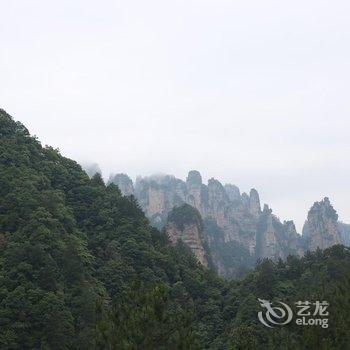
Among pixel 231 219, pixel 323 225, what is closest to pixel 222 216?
pixel 231 219

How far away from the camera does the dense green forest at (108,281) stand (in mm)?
19562

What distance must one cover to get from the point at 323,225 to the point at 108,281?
110237 mm

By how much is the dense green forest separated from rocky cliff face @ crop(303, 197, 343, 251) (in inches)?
3308

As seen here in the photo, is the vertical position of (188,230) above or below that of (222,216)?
below

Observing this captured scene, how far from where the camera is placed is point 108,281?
48031 millimetres

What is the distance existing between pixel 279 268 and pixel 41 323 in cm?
3557

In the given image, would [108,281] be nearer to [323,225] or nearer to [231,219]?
[323,225]

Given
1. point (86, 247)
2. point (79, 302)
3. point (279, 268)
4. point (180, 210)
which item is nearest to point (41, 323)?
point (79, 302)

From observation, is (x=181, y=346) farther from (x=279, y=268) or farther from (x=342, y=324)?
(x=279, y=268)

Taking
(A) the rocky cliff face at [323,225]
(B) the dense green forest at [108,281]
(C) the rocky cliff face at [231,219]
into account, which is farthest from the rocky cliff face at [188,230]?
(A) the rocky cliff face at [323,225]

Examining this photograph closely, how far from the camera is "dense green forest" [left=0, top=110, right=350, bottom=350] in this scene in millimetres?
19562

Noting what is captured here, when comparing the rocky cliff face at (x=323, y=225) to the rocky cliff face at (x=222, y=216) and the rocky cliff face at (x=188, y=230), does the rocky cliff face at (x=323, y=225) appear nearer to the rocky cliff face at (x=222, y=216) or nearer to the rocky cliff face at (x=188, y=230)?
the rocky cliff face at (x=222, y=216)

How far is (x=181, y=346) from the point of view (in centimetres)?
1811

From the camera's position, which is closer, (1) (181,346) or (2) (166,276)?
(1) (181,346)
